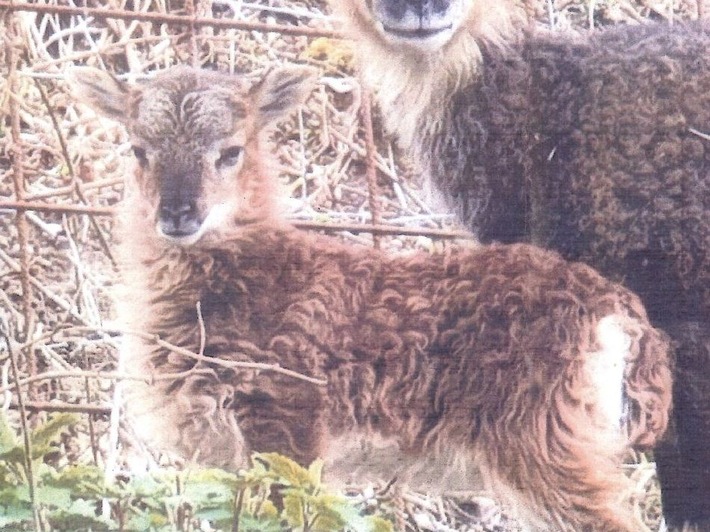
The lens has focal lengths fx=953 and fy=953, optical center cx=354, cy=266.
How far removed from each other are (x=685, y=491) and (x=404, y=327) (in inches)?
20.0

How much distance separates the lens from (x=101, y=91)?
1.48 meters

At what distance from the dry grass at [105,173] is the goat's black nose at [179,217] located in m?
0.09

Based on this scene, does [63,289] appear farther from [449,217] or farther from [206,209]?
[449,217]

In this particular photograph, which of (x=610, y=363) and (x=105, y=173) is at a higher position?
(x=105, y=173)

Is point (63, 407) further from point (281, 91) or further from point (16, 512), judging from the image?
point (281, 91)

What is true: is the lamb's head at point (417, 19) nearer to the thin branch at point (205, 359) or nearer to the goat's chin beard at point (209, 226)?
the goat's chin beard at point (209, 226)

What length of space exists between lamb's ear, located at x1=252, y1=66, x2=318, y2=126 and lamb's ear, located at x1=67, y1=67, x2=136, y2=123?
0.20m

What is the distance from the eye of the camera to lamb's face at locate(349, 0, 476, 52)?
1.42 m

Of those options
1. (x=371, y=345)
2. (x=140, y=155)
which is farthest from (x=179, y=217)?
(x=371, y=345)

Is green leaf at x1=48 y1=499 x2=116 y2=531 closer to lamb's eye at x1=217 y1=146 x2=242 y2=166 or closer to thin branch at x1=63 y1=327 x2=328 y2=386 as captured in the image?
thin branch at x1=63 y1=327 x2=328 y2=386

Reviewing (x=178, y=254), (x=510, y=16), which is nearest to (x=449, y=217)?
(x=510, y=16)

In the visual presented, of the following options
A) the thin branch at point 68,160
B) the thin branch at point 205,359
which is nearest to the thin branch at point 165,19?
the thin branch at point 68,160

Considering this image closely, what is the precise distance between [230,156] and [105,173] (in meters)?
0.20

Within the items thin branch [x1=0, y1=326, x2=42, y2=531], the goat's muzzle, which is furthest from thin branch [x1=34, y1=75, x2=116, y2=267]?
thin branch [x1=0, y1=326, x2=42, y2=531]
